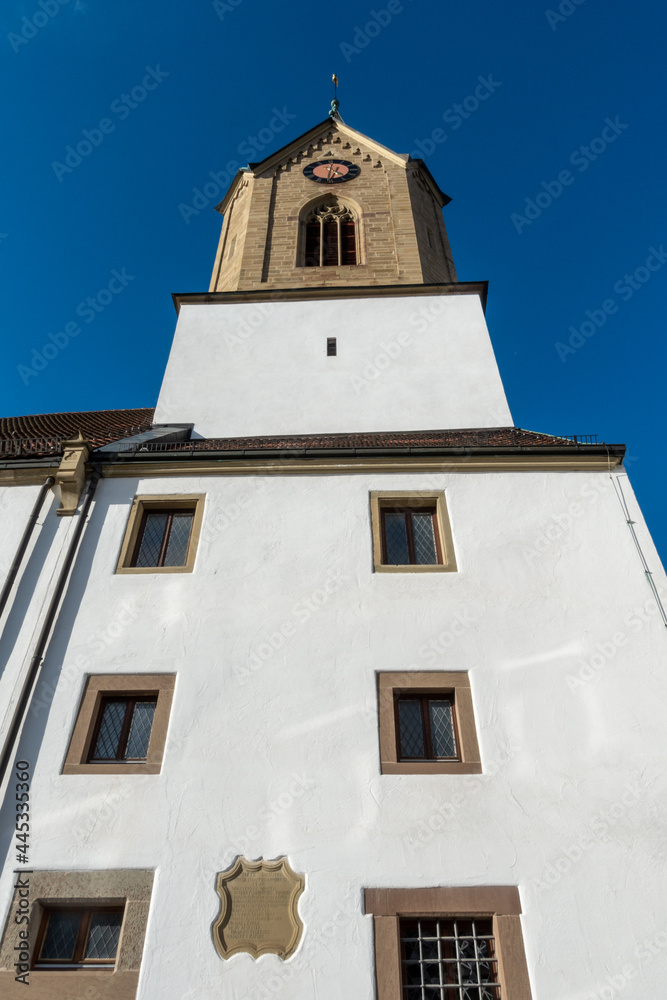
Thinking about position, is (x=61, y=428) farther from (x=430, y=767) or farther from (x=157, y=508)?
(x=430, y=767)

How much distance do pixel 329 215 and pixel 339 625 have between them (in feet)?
50.7

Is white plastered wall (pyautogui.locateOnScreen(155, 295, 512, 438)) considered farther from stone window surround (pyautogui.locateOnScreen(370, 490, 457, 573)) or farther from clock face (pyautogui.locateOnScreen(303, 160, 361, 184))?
clock face (pyautogui.locateOnScreen(303, 160, 361, 184))

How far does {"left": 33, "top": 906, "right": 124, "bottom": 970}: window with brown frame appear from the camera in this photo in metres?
8.03

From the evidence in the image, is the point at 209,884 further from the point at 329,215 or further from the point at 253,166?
the point at 253,166

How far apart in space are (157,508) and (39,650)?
2.96 metres

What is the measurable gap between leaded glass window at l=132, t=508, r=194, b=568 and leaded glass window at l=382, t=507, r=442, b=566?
299cm

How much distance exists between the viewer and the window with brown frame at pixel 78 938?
8031 millimetres

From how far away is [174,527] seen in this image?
11.9m

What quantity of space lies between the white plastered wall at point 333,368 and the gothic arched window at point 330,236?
3145 millimetres

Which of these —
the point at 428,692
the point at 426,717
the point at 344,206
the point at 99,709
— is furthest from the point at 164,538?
the point at 344,206

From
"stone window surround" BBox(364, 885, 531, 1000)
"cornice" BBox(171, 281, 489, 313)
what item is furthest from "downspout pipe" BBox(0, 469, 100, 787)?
"cornice" BBox(171, 281, 489, 313)

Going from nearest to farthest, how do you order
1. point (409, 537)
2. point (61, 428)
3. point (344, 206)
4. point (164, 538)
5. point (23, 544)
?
point (23, 544) < point (409, 537) < point (164, 538) < point (61, 428) < point (344, 206)

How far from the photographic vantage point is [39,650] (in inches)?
396

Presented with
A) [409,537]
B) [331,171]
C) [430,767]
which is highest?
[331,171]
